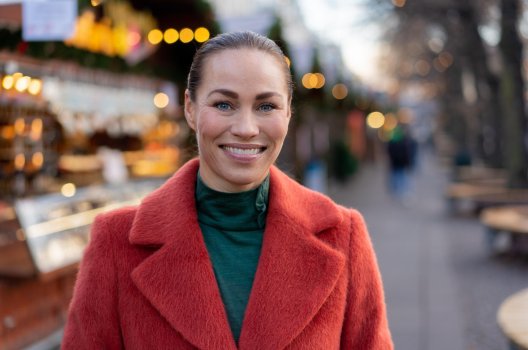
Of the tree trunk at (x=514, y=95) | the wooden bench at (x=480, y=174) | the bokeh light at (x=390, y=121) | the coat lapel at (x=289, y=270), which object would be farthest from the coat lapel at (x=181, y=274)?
the bokeh light at (x=390, y=121)

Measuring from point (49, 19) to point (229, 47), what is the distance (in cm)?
285

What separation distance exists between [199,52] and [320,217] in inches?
25.9

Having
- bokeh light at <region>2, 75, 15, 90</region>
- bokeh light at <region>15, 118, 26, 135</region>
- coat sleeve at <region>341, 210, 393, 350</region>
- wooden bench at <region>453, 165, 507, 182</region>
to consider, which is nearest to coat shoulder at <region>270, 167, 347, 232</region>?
coat sleeve at <region>341, 210, 393, 350</region>

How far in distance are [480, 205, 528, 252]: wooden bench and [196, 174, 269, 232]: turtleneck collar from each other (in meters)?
8.26

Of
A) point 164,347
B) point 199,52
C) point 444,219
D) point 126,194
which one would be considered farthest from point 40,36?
point 444,219

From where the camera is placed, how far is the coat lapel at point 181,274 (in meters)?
2.04

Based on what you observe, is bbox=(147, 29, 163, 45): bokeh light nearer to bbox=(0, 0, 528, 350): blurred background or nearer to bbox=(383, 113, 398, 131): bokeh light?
bbox=(0, 0, 528, 350): blurred background

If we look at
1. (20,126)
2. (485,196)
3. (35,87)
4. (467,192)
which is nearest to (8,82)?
(35,87)

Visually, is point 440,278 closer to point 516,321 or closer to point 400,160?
point 516,321

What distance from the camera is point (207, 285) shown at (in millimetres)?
2076

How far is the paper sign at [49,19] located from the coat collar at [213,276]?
101 inches

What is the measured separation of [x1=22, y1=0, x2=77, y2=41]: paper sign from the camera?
4.46 m

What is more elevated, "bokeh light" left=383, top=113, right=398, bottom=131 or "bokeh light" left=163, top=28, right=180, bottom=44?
"bokeh light" left=163, top=28, right=180, bottom=44

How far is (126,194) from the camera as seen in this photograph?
8.61 meters
